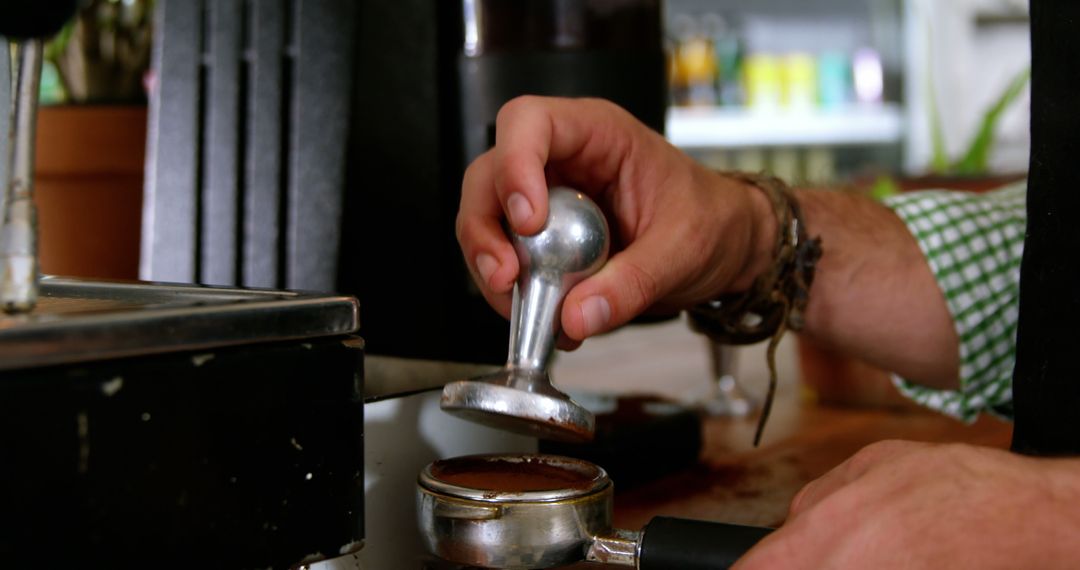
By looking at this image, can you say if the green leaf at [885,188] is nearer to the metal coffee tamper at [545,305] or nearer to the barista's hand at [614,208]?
the barista's hand at [614,208]

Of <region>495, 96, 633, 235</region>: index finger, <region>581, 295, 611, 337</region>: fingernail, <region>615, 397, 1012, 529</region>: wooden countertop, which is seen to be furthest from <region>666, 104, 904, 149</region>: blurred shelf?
<region>581, 295, 611, 337</region>: fingernail

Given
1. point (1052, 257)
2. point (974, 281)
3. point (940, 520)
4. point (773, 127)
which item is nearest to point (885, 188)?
point (974, 281)

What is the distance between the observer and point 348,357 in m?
0.45

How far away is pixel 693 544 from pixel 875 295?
43 centimetres

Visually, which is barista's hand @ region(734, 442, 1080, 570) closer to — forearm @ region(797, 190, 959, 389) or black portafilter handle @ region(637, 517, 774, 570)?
black portafilter handle @ region(637, 517, 774, 570)

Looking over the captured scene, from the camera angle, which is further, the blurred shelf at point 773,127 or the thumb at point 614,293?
the blurred shelf at point 773,127

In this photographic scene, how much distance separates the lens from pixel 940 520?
17.0 inches

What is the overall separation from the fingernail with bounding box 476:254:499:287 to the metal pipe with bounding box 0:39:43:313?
22cm

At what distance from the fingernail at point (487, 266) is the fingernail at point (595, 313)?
0.05 metres

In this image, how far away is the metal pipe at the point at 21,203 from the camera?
1.27 feet

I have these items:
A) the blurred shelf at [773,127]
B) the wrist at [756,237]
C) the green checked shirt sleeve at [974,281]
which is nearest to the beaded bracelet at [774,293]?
the wrist at [756,237]

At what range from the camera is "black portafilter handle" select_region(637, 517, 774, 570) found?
0.46 metres

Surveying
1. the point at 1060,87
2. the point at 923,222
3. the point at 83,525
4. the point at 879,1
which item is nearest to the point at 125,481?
the point at 83,525

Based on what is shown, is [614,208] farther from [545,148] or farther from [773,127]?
[773,127]
